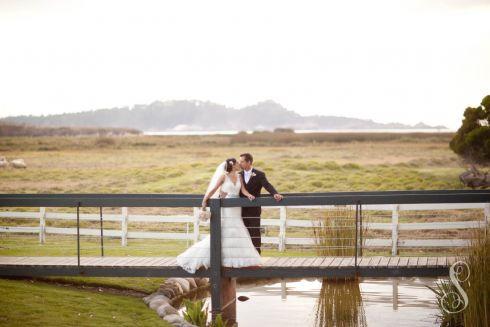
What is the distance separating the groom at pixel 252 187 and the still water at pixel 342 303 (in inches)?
51.3

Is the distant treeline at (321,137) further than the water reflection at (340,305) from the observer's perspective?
Yes

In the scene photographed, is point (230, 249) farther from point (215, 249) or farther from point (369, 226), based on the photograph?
point (369, 226)

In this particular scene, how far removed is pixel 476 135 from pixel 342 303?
18.9 m

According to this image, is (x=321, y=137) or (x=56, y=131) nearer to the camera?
(x=56, y=131)

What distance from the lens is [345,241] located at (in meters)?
12.1

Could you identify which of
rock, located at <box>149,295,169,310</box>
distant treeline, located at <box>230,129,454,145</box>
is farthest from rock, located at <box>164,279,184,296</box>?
distant treeline, located at <box>230,129,454,145</box>

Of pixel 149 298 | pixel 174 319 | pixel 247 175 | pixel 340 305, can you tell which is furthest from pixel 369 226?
pixel 174 319

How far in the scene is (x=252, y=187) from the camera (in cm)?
1053

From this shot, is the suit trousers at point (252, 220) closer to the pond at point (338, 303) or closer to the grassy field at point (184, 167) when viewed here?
the pond at point (338, 303)

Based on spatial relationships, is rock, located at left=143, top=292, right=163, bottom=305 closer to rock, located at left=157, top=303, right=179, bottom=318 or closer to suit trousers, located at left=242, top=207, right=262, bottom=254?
rock, located at left=157, top=303, right=179, bottom=318

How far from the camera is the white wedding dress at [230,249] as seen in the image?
973cm

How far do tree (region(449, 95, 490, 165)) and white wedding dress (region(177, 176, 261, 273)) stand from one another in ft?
68.0

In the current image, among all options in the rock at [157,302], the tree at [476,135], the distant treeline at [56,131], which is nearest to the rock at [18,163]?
the distant treeline at [56,131]

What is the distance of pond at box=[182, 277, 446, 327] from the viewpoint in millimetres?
10688
